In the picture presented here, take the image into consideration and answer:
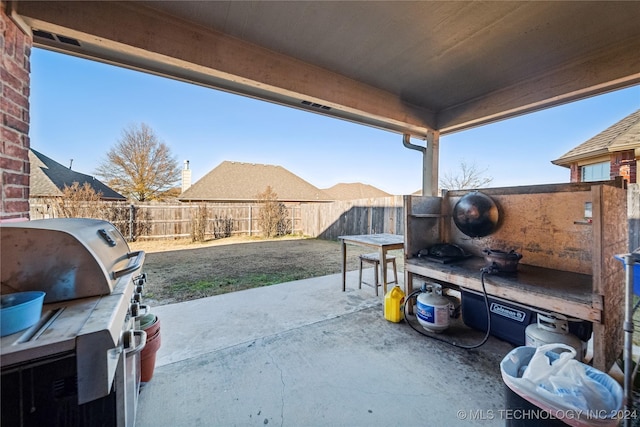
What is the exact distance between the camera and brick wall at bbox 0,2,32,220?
145 cm

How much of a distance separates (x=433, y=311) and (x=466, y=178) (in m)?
14.8

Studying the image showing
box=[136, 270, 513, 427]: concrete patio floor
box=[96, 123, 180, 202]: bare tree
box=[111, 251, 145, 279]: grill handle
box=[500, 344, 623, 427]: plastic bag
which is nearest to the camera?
box=[500, 344, 623, 427]: plastic bag

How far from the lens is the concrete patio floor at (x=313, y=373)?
160 centimetres

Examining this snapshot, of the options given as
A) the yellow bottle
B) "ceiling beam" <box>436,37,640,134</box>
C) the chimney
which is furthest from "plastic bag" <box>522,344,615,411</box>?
the chimney

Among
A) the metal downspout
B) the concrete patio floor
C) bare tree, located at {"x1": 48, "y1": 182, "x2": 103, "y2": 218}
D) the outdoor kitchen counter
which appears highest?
the metal downspout

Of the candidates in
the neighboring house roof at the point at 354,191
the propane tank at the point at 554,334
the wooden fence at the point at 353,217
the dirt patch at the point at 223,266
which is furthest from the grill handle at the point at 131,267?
the neighboring house roof at the point at 354,191

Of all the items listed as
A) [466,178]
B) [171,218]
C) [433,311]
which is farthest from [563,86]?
[466,178]

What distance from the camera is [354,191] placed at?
102 feet

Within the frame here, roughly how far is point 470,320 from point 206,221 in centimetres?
918

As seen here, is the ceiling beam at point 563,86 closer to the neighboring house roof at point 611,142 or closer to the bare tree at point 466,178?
the neighboring house roof at point 611,142

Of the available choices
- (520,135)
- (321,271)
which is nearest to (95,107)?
(321,271)

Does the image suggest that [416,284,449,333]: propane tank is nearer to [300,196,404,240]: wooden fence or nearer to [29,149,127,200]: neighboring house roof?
[300,196,404,240]: wooden fence

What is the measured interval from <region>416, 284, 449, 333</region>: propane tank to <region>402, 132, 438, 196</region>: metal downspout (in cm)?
188

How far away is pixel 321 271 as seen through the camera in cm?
523
